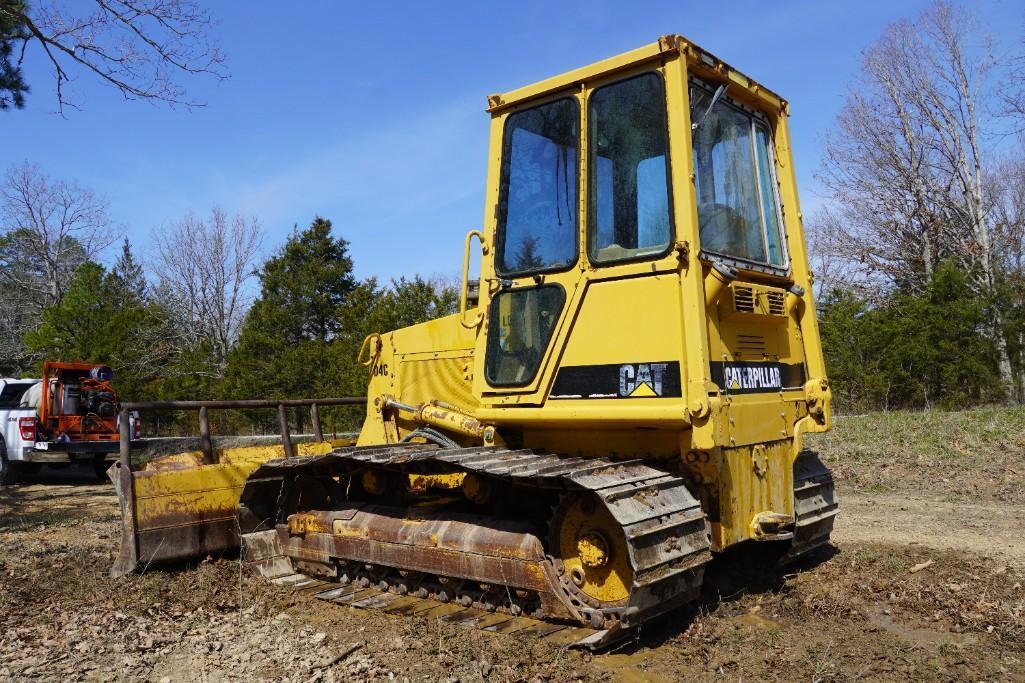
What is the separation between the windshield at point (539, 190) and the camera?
529 cm

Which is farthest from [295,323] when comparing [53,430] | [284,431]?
[284,431]

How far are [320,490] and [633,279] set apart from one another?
3.23 metres

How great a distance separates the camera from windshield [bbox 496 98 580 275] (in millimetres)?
5293

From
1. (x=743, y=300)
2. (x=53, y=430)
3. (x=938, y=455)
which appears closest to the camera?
(x=743, y=300)

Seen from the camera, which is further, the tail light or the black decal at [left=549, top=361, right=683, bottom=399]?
the tail light

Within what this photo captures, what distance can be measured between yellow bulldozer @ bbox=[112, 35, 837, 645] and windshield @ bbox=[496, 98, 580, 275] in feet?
0.05

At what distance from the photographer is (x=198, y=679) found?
14.2 ft

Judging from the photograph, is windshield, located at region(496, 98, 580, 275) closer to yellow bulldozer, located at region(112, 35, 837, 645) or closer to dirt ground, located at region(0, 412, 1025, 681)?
yellow bulldozer, located at region(112, 35, 837, 645)

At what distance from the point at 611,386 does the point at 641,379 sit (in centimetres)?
21

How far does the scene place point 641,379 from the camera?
15.8 ft

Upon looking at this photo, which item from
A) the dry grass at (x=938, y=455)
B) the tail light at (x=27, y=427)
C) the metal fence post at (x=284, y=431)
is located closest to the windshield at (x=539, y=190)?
the metal fence post at (x=284, y=431)

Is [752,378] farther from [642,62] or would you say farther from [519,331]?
[642,62]

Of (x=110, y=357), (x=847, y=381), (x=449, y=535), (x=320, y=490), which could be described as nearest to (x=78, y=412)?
(x=110, y=357)

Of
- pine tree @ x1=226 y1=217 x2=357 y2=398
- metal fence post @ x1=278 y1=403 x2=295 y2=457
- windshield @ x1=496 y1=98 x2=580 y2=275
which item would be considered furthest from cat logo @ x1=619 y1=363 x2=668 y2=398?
pine tree @ x1=226 y1=217 x2=357 y2=398
